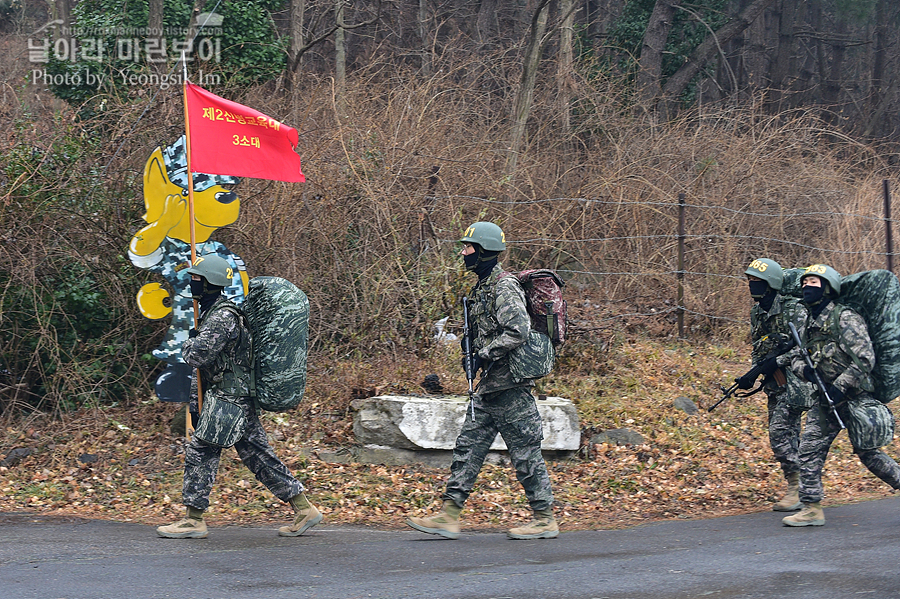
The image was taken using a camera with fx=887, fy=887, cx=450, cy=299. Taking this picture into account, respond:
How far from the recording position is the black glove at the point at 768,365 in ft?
22.5

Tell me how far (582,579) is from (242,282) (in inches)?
174

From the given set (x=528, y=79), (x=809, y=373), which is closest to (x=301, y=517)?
(x=809, y=373)

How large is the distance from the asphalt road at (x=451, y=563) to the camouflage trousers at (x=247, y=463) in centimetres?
32

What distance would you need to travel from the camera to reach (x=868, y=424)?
6.15 m

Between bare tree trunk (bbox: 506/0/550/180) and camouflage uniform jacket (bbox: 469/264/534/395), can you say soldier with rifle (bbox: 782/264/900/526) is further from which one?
bare tree trunk (bbox: 506/0/550/180)

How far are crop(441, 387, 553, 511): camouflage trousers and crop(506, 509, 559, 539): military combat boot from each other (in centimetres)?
6

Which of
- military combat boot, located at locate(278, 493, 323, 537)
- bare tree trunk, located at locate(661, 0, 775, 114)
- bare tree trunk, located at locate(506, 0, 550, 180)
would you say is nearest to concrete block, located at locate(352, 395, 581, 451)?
military combat boot, located at locate(278, 493, 323, 537)

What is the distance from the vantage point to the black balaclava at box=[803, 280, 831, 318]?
623 centimetres

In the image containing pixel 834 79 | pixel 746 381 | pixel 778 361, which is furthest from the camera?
pixel 834 79

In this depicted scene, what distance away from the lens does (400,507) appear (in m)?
7.18

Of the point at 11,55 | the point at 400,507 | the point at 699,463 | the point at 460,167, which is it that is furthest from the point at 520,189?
the point at 11,55

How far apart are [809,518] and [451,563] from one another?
274cm

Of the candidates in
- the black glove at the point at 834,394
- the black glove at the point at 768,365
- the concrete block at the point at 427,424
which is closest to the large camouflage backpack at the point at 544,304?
the black glove at the point at 768,365

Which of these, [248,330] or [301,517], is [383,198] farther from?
[301,517]
